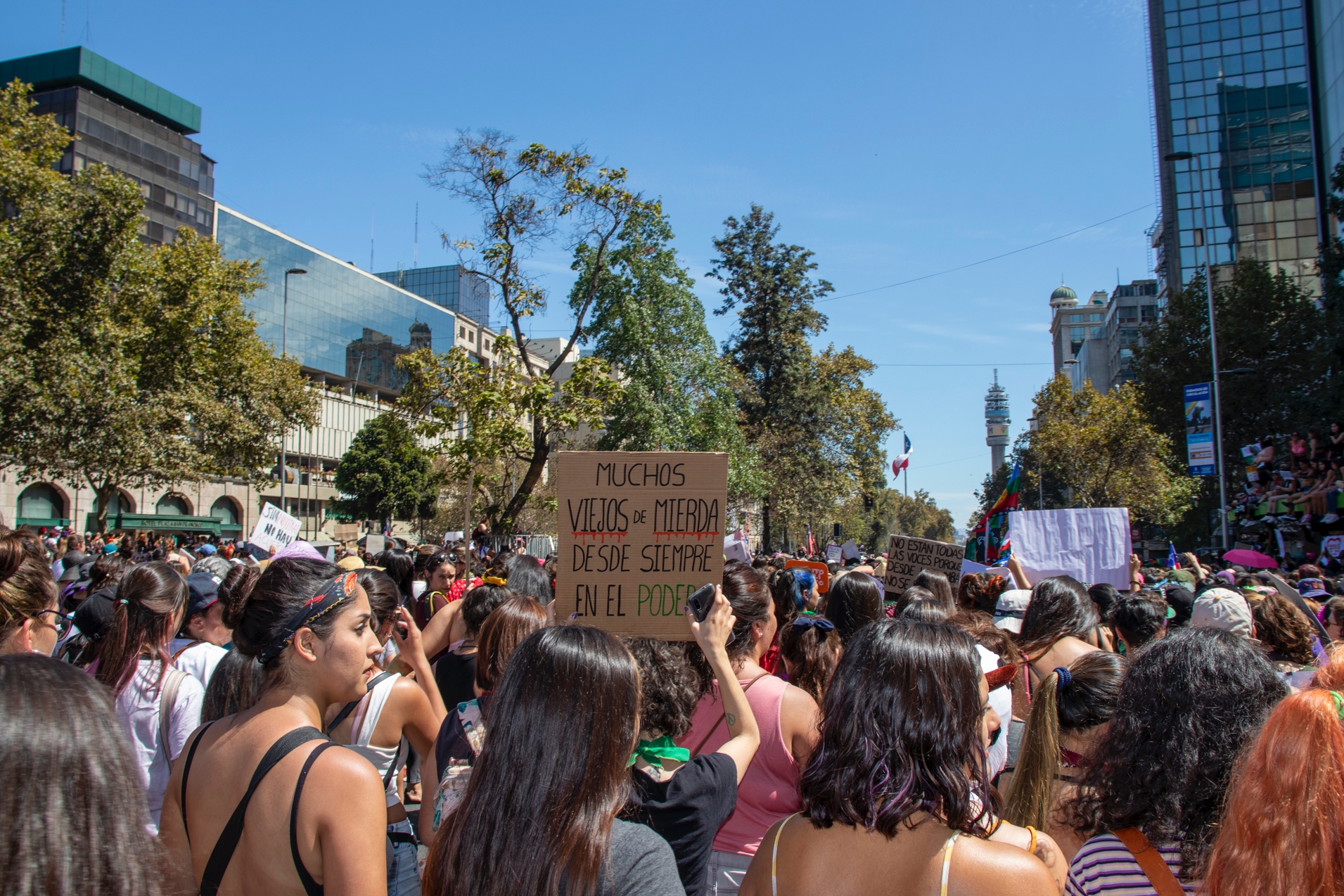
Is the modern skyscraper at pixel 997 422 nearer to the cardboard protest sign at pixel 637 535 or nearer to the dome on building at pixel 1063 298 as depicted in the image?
the dome on building at pixel 1063 298

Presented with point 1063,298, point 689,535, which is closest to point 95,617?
A: point 689,535

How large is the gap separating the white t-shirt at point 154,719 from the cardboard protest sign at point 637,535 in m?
1.56

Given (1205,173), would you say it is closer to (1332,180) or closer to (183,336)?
(1332,180)

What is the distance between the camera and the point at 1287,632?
4676mm

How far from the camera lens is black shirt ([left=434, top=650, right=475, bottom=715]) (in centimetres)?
461

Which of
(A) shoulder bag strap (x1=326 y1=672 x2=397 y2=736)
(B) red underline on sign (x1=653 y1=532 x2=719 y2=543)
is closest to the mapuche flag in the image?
(B) red underline on sign (x1=653 y1=532 x2=719 y2=543)

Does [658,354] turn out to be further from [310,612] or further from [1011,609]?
[310,612]

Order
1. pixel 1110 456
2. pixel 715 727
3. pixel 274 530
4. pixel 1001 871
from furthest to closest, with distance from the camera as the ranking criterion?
pixel 1110 456, pixel 274 530, pixel 715 727, pixel 1001 871

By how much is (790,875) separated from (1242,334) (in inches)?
1407

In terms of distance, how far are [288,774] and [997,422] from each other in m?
198

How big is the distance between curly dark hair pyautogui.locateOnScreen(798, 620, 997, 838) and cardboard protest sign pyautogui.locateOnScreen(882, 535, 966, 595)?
22.4 feet

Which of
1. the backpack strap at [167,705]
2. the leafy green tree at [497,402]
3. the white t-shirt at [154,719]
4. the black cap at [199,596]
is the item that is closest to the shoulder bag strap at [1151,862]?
the white t-shirt at [154,719]

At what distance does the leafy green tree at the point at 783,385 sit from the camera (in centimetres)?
3119

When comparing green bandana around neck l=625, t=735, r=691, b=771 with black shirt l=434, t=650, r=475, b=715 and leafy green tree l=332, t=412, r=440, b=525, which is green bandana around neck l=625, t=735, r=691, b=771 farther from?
leafy green tree l=332, t=412, r=440, b=525
